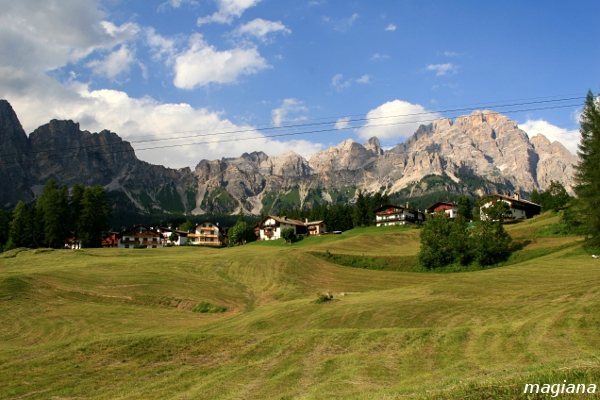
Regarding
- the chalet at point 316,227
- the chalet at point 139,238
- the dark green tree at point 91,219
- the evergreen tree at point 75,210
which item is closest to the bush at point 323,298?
the dark green tree at point 91,219

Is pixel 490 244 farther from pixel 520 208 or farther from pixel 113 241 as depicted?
pixel 113 241

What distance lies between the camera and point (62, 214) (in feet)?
380

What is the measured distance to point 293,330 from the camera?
32.0m

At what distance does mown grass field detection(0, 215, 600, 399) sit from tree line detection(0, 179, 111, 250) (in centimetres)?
3786

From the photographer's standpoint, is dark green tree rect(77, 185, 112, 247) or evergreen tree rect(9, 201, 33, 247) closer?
dark green tree rect(77, 185, 112, 247)

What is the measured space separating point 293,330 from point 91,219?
99.9 m

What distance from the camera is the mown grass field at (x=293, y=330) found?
1900 cm

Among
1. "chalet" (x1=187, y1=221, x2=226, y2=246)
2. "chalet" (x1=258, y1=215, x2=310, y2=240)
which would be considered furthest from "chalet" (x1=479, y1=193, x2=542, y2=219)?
"chalet" (x1=187, y1=221, x2=226, y2=246)

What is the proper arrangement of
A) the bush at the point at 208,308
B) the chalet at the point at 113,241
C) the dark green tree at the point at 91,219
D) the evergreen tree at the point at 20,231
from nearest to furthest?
the bush at the point at 208,308
the dark green tree at the point at 91,219
the evergreen tree at the point at 20,231
the chalet at the point at 113,241

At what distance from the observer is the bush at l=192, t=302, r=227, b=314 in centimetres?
5122

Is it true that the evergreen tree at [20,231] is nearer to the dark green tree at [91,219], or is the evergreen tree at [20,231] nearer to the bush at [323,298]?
the dark green tree at [91,219]

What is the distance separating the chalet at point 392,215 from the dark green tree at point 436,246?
8208cm

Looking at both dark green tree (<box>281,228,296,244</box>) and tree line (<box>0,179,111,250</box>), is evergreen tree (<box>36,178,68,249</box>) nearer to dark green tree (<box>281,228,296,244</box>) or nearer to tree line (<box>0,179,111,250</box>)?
tree line (<box>0,179,111,250</box>)

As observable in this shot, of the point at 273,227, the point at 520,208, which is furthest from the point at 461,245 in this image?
the point at 273,227
